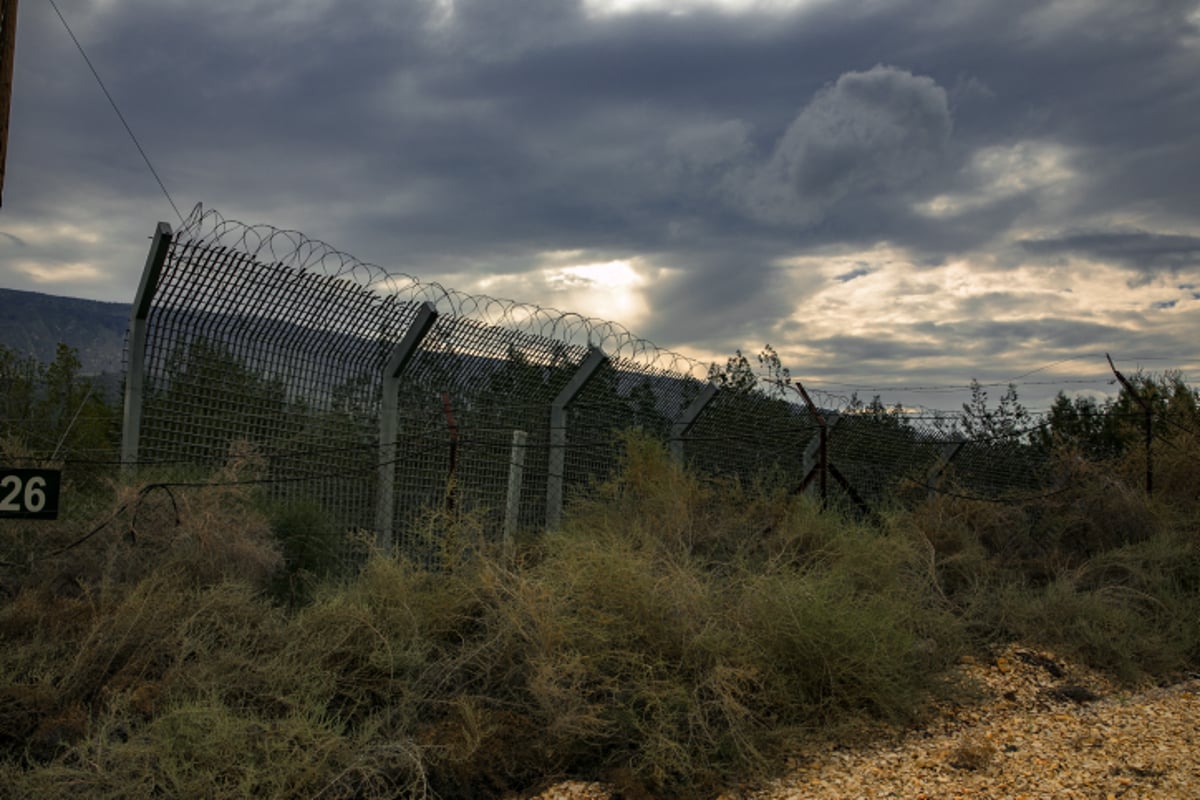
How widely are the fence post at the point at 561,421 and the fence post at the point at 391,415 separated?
1960mm

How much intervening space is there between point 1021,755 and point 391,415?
4.96 m

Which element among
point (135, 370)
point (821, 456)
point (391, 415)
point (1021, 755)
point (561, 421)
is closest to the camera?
point (1021, 755)

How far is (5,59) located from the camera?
4742 mm

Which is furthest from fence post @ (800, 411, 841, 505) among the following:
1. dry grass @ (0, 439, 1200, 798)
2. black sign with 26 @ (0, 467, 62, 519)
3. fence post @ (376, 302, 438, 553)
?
black sign with 26 @ (0, 467, 62, 519)

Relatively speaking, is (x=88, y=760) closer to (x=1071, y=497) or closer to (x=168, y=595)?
(x=168, y=595)

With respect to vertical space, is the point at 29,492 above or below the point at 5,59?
below

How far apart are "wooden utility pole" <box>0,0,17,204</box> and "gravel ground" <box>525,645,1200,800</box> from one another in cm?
411

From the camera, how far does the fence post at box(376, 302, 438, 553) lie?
24.0ft

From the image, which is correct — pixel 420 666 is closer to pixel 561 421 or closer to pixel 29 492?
pixel 29 492

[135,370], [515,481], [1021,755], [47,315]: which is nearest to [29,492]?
[135,370]

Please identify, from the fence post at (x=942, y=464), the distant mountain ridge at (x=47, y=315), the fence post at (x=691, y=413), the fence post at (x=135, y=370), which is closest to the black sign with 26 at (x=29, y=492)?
the fence post at (x=135, y=370)

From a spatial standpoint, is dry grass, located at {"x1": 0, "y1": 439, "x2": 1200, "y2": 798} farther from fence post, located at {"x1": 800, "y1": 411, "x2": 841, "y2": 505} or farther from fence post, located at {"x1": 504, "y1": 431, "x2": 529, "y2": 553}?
fence post, located at {"x1": 800, "y1": 411, "x2": 841, "y2": 505}

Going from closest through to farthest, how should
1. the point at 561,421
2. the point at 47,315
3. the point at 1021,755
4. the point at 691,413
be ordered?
1. the point at 1021,755
2. the point at 561,421
3. the point at 691,413
4. the point at 47,315

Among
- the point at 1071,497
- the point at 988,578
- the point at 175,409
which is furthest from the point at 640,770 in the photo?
the point at 1071,497
